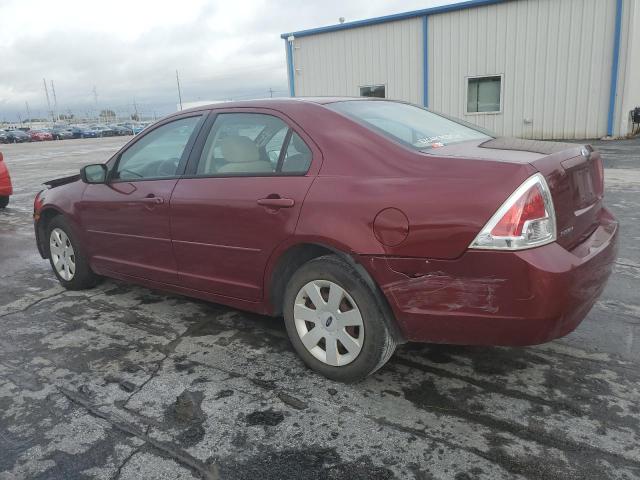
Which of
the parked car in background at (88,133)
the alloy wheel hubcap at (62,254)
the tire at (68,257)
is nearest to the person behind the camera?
the tire at (68,257)

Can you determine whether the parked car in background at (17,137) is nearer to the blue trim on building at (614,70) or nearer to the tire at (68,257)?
the blue trim on building at (614,70)

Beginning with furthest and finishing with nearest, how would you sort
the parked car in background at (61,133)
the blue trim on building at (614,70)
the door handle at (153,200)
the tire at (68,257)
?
1. the parked car in background at (61,133)
2. the blue trim on building at (614,70)
3. the tire at (68,257)
4. the door handle at (153,200)

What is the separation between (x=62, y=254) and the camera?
4.76 m

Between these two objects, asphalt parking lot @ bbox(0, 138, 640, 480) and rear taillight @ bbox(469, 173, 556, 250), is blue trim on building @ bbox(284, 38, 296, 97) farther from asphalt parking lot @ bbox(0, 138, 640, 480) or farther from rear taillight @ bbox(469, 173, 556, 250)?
rear taillight @ bbox(469, 173, 556, 250)

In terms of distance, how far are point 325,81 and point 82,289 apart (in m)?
16.8

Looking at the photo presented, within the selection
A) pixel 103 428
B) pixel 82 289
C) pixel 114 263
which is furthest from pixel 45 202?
pixel 103 428

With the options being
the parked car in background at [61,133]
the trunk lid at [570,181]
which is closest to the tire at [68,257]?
the trunk lid at [570,181]

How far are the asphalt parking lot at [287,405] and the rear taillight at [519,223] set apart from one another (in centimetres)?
89

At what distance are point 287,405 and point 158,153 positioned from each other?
2.20m

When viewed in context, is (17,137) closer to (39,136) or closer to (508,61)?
(39,136)

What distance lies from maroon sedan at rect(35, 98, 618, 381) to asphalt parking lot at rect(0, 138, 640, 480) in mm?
326

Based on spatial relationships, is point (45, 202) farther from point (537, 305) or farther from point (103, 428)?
point (537, 305)

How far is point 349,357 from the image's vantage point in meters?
2.88

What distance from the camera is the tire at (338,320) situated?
2.74m
